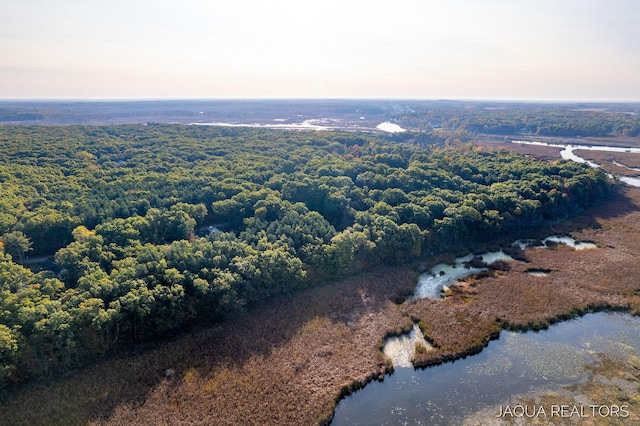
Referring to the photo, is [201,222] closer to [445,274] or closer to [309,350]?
[309,350]

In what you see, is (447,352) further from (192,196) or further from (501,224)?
(192,196)

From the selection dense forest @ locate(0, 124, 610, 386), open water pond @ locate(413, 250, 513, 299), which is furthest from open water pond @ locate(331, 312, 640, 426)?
dense forest @ locate(0, 124, 610, 386)

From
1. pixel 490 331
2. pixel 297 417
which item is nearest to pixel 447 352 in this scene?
pixel 490 331

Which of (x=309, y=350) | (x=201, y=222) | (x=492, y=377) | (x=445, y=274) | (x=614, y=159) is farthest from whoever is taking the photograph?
(x=614, y=159)

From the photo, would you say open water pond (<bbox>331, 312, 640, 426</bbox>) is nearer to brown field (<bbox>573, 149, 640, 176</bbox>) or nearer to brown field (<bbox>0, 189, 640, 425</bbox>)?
brown field (<bbox>0, 189, 640, 425</bbox>)

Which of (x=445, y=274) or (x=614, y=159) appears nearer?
(x=445, y=274)

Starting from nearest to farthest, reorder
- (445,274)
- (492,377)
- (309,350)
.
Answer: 1. (492,377)
2. (309,350)
3. (445,274)

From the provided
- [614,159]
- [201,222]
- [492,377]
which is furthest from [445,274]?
[614,159]
